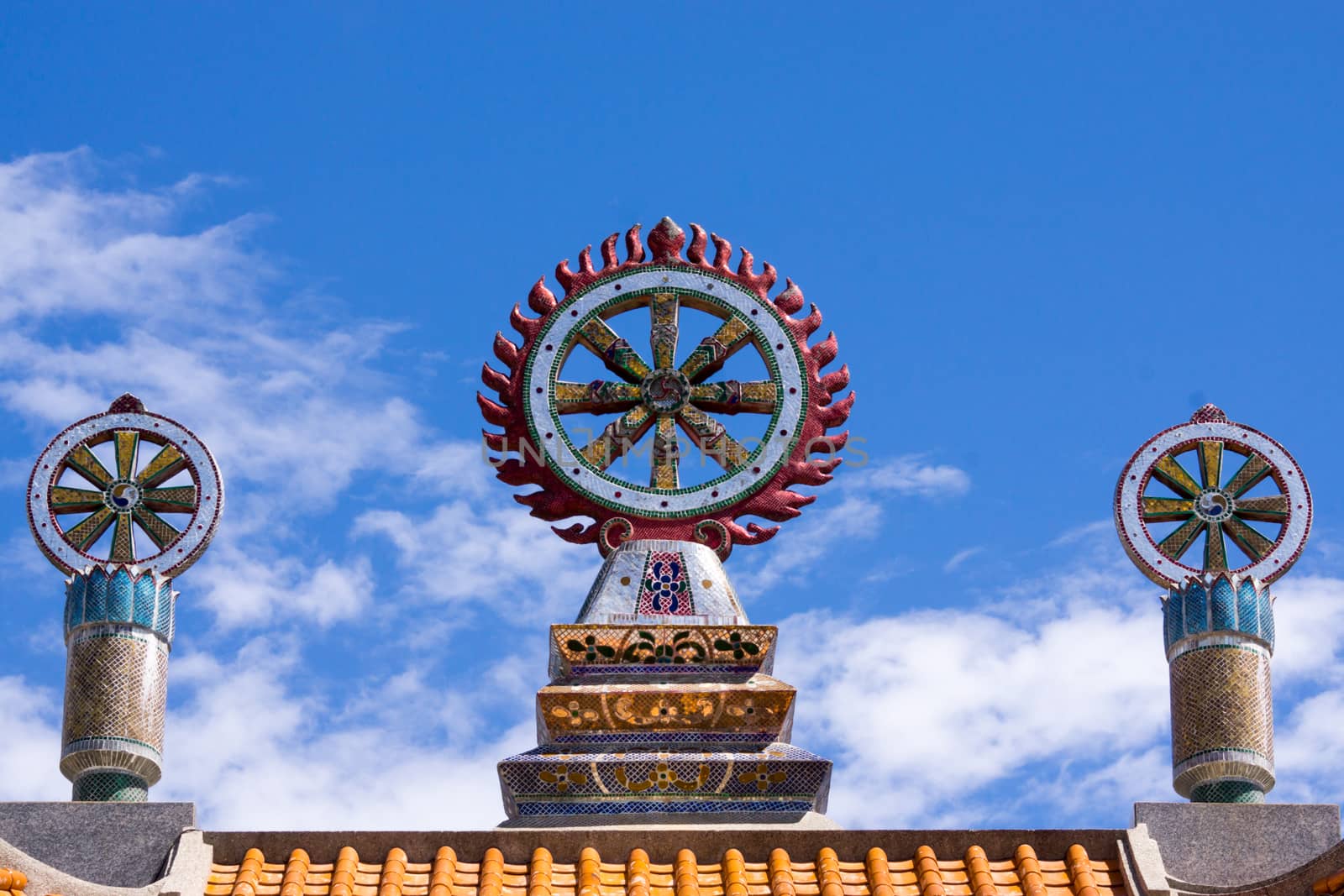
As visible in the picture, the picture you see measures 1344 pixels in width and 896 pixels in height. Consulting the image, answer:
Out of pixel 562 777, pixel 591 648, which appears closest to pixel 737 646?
pixel 591 648

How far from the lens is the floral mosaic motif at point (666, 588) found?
25344 mm

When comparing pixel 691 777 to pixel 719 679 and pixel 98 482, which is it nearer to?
pixel 719 679

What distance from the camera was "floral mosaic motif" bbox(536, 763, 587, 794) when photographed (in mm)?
24219

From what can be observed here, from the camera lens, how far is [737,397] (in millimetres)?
26422

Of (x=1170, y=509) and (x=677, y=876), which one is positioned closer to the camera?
(x=677, y=876)

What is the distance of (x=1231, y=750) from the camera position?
24.7 meters

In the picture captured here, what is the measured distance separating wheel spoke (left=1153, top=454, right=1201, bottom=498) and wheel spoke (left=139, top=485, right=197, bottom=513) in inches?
315

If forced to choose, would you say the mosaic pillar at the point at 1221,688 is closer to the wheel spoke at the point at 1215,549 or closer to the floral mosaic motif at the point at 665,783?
the wheel spoke at the point at 1215,549

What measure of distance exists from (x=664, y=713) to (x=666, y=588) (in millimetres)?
1261

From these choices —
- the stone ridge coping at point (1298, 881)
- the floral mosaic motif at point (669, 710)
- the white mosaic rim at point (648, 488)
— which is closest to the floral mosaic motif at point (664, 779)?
the floral mosaic motif at point (669, 710)

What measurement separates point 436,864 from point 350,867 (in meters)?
0.61

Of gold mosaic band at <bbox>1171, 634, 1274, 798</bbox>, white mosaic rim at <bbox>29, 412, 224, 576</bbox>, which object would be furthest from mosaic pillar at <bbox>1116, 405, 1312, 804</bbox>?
white mosaic rim at <bbox>29, 412, 224, 576</bbox>

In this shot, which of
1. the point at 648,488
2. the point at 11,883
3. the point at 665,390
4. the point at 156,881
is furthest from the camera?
the point at 665,390

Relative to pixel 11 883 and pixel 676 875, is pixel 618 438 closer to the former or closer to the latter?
pixel 676 875
